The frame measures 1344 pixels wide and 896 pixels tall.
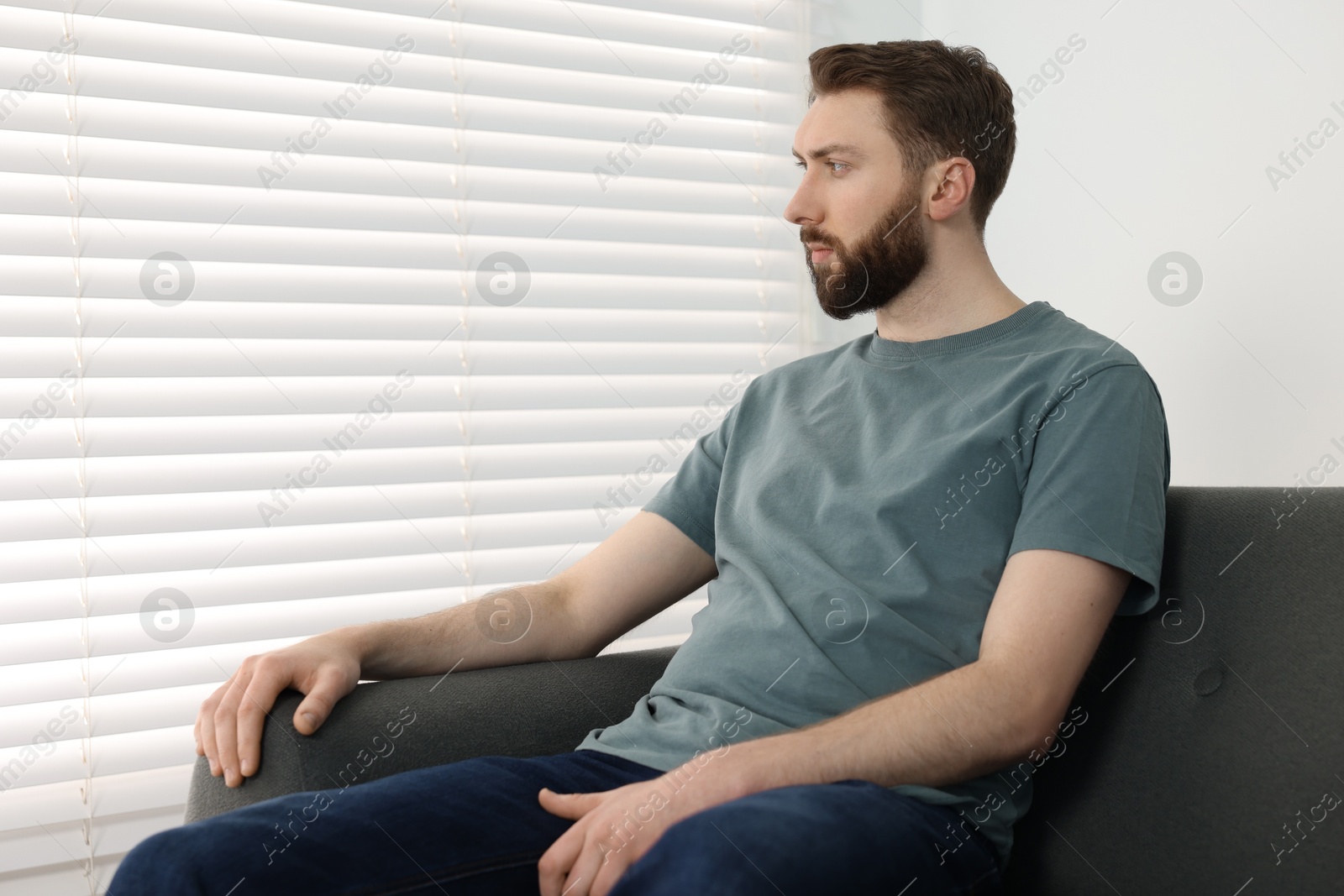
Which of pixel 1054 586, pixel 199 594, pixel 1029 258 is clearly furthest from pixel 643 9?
pixel 1054 586

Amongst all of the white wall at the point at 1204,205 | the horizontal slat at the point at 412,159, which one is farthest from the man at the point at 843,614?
the horizontal slat at the point at 412,159

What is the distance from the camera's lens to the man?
0.91 metres

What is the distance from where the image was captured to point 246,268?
5.41ft

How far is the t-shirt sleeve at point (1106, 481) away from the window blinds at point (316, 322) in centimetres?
100

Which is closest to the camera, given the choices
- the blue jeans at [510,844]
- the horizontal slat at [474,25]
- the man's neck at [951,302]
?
the blue jeans at [510,844]

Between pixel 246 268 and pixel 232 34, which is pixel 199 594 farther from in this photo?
pixel 232 34

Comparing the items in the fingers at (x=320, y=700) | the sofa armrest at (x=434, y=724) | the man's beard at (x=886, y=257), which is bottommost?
the sofa armrest at (x=434, y=724)

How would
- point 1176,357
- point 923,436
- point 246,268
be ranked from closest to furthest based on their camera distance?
1. point 923,436
2. point 1176,357
3. point 246,268

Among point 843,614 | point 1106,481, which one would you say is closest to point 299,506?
point 843,614

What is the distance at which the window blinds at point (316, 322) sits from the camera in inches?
59.7

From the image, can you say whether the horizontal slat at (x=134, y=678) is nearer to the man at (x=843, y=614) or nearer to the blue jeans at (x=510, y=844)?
the man at (x=843, y=614)

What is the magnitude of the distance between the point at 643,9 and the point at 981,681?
1515 millimetres

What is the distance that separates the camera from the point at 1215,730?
3.20 feet

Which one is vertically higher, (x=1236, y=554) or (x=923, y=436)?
(x=923, y=436)
